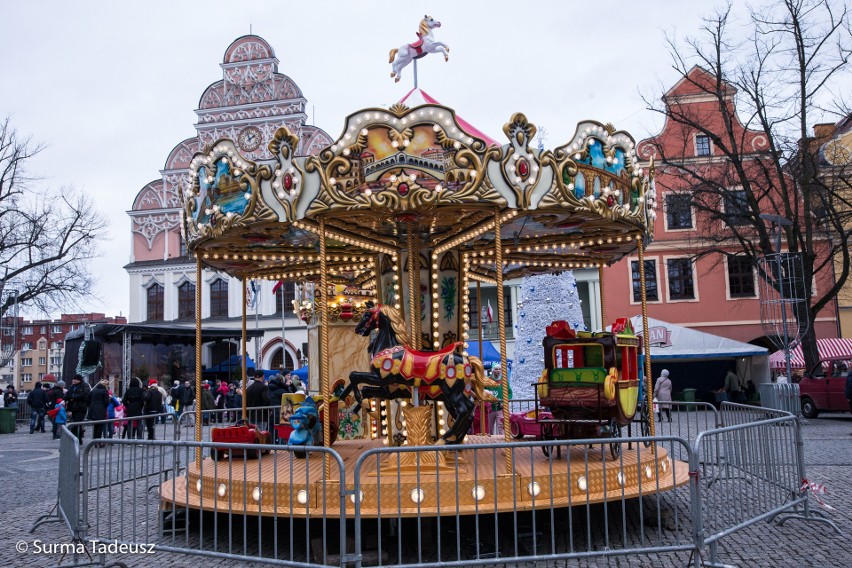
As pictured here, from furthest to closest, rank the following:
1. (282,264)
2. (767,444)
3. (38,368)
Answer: (38,368) → (282,264) → (767,444)

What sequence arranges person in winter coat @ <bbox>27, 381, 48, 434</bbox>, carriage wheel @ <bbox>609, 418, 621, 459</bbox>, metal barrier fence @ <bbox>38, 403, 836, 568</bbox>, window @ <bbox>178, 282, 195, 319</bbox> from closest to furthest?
metal barrier fence @ <bbox>38, 403, 836, 568</bbox> < carriage wheel @ <bbox>609, 418, 621, 459</bbox> < person in winter coat @ <bbox>27, 381, 48, 434</bbox> < window @ <bbox>178, 282, 195, 319</bbox>

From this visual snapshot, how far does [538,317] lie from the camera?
18734 millimetres

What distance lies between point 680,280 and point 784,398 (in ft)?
49.8

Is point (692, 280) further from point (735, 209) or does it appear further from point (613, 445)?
point (613, 445)

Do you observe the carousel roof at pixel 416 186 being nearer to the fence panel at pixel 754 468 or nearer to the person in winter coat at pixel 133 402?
the fence panel at pixel 754 468

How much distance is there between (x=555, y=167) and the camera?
25.3 ft

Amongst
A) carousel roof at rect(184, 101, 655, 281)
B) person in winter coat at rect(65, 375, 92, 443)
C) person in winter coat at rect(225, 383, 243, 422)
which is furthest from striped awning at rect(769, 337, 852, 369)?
person in winter coat at rect(65, 375, 92, 443)

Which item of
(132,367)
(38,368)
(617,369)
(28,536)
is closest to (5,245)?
(132,367)

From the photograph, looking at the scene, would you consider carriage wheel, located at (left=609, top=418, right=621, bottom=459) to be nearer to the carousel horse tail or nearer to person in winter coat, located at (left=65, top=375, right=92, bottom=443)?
Answer: the carousel horse tail

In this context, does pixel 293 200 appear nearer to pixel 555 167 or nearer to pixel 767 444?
pixel 555 167

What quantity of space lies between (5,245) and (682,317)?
26.3 metres

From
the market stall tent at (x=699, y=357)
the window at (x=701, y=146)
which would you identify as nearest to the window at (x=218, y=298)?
the market stall tent at (x=699, y=357)

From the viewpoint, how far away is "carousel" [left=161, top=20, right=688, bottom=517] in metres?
7.02

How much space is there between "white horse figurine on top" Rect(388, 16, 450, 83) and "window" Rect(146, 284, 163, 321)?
106 ft
